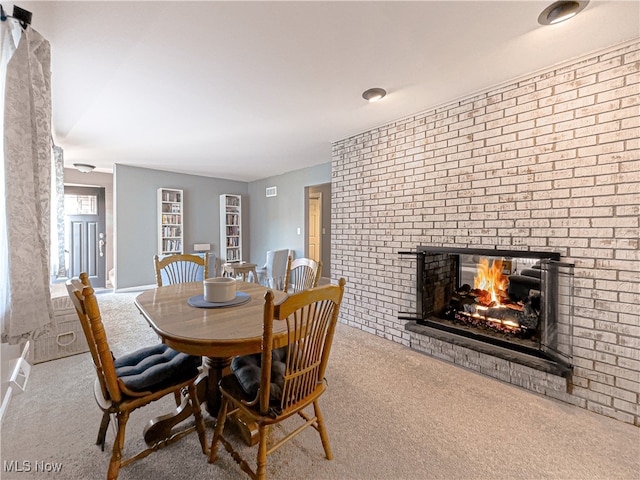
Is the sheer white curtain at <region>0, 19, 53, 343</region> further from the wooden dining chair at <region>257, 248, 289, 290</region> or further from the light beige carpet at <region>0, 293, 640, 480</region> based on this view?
the wooden dining chair at <region>257, 248, 289, 290</region>

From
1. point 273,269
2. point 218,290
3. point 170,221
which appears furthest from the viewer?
point 170,221

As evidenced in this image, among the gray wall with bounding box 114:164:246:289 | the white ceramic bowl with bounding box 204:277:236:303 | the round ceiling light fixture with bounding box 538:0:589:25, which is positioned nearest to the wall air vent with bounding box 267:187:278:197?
the gray wall with bounding box 114:164:246:289

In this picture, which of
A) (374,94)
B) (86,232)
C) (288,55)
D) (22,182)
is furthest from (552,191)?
(86,232)

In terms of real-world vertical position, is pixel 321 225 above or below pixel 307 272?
above

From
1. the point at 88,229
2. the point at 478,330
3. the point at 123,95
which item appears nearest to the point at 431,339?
the point at 478,330

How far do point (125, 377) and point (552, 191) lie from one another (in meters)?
2.87

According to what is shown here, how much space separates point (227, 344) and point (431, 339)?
2156mm

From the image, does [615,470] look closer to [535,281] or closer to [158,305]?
[535,281]

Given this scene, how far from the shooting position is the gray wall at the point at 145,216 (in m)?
5.14

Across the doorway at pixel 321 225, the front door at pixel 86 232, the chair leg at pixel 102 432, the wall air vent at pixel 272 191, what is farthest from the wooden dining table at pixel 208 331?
the front door at pixel 86 232

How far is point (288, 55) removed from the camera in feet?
6.26

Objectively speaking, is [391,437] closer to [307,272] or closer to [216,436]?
[216,436]

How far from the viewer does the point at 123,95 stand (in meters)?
2.47

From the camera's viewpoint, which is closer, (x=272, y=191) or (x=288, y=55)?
(x=288, y=55)
